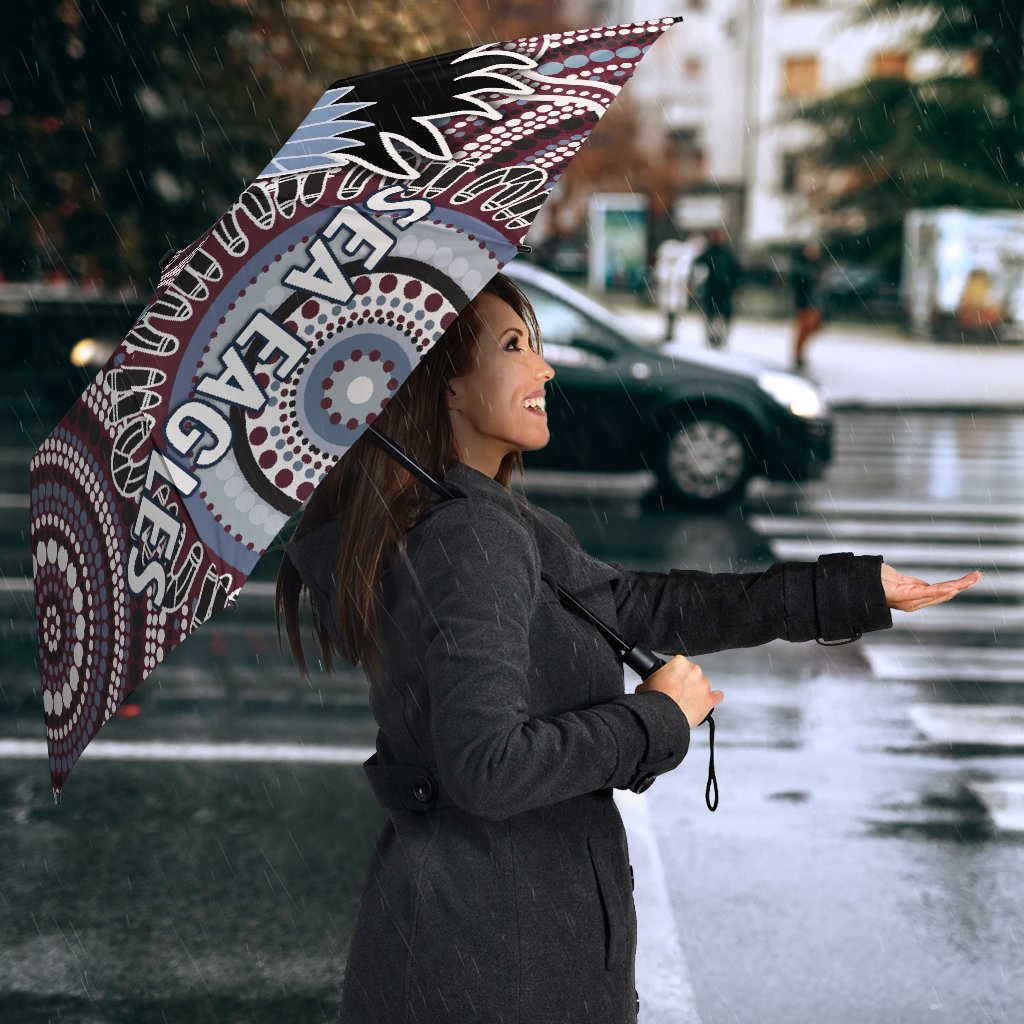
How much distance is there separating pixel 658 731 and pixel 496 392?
545 millimetres

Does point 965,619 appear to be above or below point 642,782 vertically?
below

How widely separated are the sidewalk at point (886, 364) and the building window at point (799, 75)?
3112 cm

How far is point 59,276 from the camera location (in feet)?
63.6

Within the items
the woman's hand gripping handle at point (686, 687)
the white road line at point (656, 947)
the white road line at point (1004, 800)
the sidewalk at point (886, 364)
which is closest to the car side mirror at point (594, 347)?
the sidewalk at point (886, 364)

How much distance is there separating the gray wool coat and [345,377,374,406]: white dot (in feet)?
0.60

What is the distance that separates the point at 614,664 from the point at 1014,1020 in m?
2.31

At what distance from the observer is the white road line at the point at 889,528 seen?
10523 mm

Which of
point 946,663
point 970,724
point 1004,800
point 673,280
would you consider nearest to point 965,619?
point 946,663

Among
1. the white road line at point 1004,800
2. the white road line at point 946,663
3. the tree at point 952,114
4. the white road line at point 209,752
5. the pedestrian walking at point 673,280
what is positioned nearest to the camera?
the white road line at point 1004,800

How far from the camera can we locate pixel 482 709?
1.90 metres

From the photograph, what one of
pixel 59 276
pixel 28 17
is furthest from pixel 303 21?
pixel 59 276

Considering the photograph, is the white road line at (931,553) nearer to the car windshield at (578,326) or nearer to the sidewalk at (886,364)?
the car windshield at (578,326)

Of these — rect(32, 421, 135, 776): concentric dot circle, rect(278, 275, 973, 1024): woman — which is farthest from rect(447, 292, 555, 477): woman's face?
rect(32, 421, 135, 776): concentric dot circle

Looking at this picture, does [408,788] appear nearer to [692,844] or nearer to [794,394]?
[692,844]
